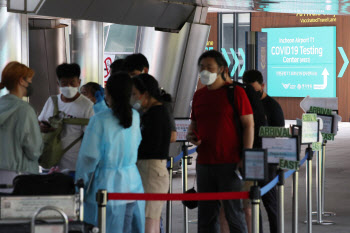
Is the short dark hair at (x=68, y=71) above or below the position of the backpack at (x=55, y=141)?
above

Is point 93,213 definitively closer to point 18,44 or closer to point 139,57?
point 139,57

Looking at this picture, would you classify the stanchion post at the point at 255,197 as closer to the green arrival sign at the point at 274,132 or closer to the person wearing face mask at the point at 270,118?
the green arrival sign at the point at 274,132

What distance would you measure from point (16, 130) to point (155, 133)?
115 cm

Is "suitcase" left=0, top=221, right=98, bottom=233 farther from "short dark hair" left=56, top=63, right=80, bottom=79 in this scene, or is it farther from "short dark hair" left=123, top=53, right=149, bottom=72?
"short dark hair" left=123, top=53, right=149, bottom=72

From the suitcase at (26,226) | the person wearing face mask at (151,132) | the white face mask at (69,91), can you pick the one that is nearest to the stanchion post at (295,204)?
the person wearing face mask at (151,132)

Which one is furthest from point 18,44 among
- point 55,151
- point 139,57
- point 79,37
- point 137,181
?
point 137,181

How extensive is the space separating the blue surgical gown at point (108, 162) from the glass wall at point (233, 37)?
29.2 metres

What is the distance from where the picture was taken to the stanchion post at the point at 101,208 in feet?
16.7

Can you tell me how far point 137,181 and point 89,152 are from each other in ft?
1.63

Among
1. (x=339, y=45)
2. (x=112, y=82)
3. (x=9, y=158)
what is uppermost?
(x=339, y=45)

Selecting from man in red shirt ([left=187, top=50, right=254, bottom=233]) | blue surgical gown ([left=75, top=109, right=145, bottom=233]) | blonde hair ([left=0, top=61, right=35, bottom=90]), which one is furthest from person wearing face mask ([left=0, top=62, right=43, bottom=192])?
man in red shirt ([left=187, top=50, right=254, bottom=233])

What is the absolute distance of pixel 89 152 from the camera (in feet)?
17.1

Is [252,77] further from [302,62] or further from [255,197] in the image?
[302,62]

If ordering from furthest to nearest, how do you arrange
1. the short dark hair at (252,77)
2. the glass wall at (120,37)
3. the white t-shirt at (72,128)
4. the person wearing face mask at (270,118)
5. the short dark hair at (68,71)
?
1. the glass wall at (120,37)
2. the short dark hair at (252,77)
3. the person wearing face mask at (270,118)
4. the short dark hair at (68,71)
5. the white t-shirt at (72,128)
